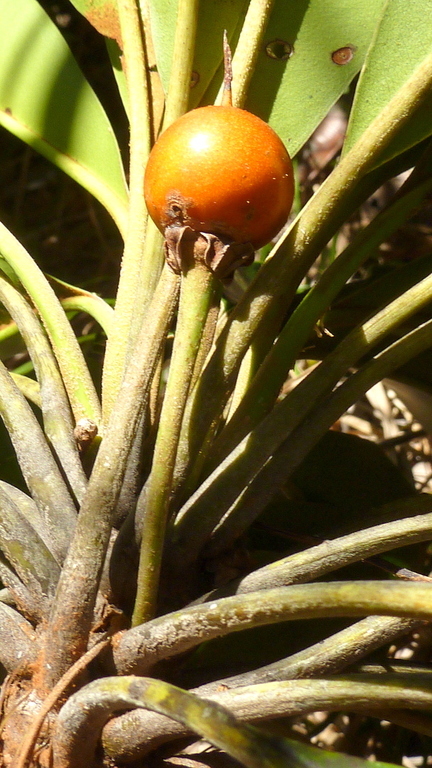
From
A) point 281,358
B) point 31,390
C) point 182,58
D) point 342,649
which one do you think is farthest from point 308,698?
point 182,58

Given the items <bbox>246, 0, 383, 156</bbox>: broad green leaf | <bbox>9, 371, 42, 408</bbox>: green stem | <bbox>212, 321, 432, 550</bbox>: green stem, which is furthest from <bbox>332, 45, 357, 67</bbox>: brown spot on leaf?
<bbox>9, 371, 42, 408</bbox>: green stem

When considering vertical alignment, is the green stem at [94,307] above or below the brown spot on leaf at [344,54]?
below

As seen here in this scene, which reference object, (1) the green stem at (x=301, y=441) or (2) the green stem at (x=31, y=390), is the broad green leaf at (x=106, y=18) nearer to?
(2) the green stem at (x=31, y=390)

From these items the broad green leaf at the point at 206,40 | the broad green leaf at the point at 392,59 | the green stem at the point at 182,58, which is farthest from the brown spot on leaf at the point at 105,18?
the broad green leaf at the point at 392,59

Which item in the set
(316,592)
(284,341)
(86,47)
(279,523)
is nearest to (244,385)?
(284,341)

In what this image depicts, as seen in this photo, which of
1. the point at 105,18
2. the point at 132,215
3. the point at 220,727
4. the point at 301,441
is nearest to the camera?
the point at 220,727

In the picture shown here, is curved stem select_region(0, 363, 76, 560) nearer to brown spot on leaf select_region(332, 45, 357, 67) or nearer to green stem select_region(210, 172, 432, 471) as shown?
Answer: green stem select_region(210, 172, 432, 471)

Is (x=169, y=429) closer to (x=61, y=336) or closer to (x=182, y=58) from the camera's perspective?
(x=61, y=336)
